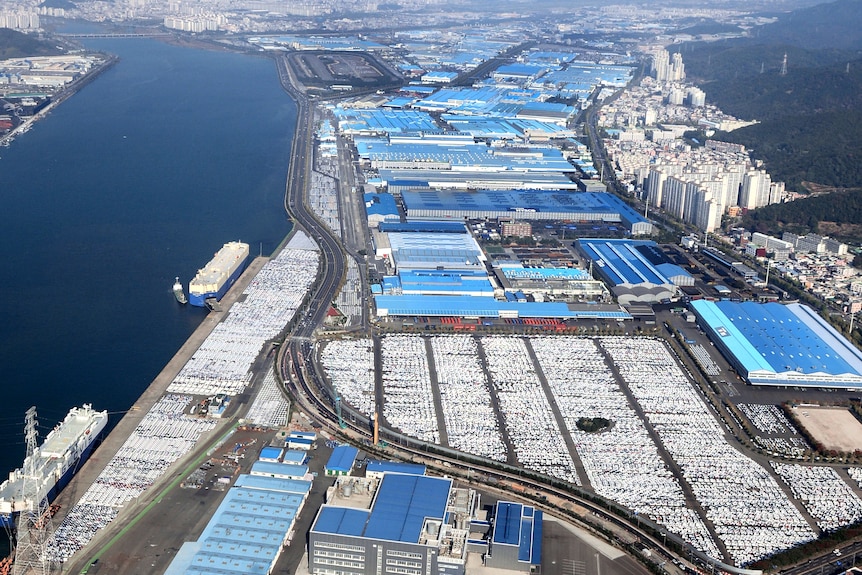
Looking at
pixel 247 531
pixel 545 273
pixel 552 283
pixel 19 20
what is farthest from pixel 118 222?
pixel 19 20

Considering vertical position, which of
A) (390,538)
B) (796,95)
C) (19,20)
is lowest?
(796,95)

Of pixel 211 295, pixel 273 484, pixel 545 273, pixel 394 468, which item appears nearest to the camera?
pixel 273 484

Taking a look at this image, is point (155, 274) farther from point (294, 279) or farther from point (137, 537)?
point (137, 537)

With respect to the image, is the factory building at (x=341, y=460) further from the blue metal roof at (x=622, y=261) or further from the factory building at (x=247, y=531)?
the blue metal roof at (x=622, y=261)

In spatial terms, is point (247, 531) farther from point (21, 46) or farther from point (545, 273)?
point (21, 46)

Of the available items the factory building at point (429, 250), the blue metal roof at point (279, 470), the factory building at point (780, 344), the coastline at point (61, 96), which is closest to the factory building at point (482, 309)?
the factory building at point (429, 250)

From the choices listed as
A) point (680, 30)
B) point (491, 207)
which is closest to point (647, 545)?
point (491, 207)
